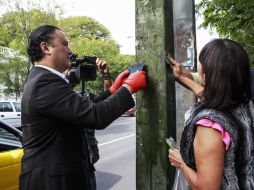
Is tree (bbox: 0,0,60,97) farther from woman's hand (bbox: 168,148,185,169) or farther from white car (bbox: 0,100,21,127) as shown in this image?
woman's hand (bbox: 168,148,185,169)

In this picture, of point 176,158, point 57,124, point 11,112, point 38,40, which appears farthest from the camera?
point 11,112

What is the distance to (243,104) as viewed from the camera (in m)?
2.05

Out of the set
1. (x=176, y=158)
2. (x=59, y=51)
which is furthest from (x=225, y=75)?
(x=59, y=51)

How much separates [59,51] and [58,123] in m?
0.52

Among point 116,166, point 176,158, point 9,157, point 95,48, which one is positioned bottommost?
point 116,166

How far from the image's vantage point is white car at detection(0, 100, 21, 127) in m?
17.1

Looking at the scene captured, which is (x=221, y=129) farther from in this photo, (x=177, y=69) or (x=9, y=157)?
(x=9, y=157)

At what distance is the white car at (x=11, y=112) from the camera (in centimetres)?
1711

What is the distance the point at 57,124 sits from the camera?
7.88 ft

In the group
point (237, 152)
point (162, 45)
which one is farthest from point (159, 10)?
point (237, 152)

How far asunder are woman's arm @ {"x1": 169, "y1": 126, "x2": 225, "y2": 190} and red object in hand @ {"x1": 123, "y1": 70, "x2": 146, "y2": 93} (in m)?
0.59

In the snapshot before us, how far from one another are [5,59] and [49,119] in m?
24.1

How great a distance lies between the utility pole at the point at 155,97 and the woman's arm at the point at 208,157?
1.96 ft

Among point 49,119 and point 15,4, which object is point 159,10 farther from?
point 15,4
